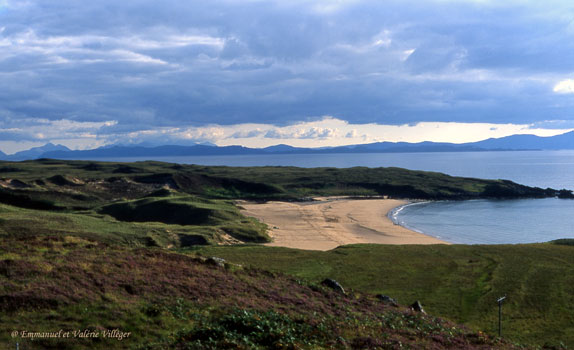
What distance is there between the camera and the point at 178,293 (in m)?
22.5

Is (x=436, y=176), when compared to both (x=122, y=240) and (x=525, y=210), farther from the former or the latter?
(x=122, y=240)

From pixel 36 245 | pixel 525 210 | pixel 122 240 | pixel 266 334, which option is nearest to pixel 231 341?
pixel 266 334

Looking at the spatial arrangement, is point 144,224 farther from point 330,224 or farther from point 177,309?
point 177,309

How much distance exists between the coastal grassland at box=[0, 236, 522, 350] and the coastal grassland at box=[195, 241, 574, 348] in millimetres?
6743

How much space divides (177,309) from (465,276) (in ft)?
96.2

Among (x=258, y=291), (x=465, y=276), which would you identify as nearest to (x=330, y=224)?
(x=465, y=276)

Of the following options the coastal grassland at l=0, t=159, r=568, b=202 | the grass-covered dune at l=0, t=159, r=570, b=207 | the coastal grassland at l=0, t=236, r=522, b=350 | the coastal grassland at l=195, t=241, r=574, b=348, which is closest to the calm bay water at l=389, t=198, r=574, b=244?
the coastal grassland at l=0, t=159, r=568, b=202

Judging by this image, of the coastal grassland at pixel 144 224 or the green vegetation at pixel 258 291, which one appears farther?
the coastal grassland at pixel 144 224

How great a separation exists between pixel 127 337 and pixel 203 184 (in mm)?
126821

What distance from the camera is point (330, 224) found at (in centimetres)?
8588

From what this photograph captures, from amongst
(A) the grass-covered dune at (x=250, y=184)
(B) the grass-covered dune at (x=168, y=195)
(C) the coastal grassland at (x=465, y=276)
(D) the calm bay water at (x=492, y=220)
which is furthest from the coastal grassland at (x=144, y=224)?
(D) the calm bay water at (x=492, y=220)

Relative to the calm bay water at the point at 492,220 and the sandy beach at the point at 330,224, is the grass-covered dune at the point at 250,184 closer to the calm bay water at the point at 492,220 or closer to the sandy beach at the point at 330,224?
the calm bay water at the point at 492,220

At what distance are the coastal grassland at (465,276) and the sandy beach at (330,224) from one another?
1391 cm

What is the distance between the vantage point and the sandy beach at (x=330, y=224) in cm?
6944
